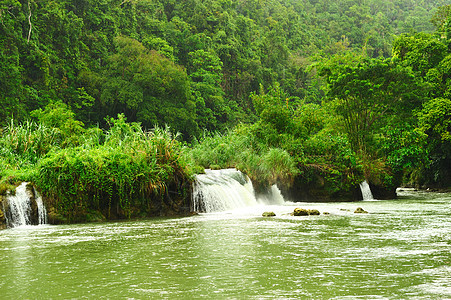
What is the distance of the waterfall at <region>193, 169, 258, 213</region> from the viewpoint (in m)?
16.2

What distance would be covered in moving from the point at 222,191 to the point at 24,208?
21.0 ft

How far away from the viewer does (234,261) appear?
7.38m

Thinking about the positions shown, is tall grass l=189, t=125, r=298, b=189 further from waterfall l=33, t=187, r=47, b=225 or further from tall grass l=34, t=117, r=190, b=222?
waterfall l=33, t=187, r=47, b=225

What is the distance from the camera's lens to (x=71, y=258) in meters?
7.97

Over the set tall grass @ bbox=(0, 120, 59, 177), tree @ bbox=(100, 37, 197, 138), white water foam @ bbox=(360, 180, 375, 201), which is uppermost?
tree @ bbox=(100, 37, 197, 138)

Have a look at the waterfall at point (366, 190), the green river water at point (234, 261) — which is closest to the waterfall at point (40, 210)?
the green river water at point (234, 261)

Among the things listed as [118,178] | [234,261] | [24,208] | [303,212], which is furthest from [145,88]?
[234,261]

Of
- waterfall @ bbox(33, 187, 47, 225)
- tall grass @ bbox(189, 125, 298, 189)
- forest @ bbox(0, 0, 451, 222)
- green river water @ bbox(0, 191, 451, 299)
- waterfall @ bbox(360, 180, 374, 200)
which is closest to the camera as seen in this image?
green river water @ bbox(0, 191, 451, 299)

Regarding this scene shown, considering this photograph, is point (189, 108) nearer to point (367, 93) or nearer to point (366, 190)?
point (367, 93)

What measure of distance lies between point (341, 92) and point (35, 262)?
18979mm

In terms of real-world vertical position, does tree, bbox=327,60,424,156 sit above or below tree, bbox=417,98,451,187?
above

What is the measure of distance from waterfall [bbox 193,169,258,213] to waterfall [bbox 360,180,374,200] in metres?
6.06

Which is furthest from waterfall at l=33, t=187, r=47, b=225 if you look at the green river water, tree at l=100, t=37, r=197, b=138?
tree at l=100, t=37, r=197, b=138

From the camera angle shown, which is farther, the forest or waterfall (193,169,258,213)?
waterfall (193,169,258,213)
